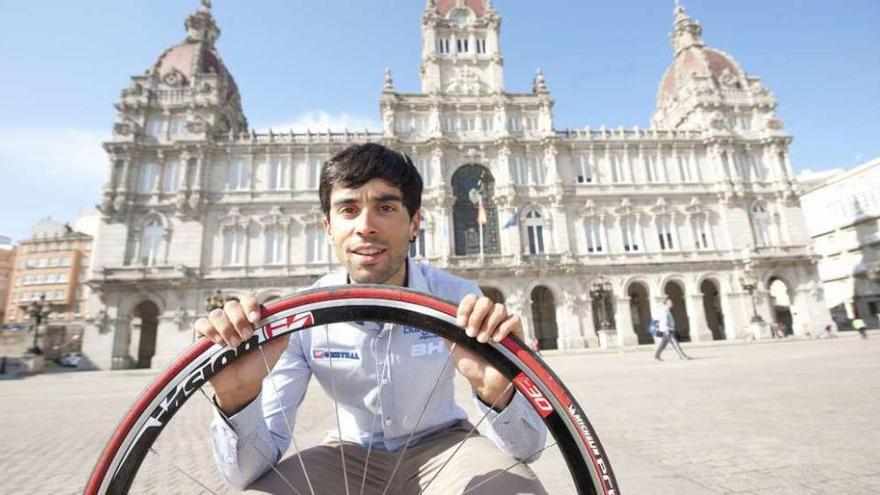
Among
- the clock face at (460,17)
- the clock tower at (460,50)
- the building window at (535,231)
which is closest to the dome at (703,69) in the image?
the clock tower at (460,50)

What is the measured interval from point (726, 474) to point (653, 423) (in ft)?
5.95

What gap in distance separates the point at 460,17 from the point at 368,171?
35203 millimetres

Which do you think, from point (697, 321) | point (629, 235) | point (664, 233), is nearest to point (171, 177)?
point (629, 235)

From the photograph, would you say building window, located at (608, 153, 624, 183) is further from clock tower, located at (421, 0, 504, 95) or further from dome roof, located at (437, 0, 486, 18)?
dome roof, located at (437, 0, 486, 18)

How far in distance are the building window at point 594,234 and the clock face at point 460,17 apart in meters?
18.6

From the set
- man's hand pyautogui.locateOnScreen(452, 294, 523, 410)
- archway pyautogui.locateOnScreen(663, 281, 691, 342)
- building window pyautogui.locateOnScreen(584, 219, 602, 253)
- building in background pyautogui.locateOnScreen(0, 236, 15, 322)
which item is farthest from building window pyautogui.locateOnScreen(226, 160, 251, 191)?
building in background pyautogui.locateOnScreen(0, 236, 15, 322)

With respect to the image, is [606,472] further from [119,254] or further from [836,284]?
[836,284]

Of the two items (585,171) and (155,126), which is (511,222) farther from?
(155,126)

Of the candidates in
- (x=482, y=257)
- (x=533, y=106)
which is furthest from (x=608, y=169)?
(x=482, y=257)

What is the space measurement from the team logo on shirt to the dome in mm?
38984

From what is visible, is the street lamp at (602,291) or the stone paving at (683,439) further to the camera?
the street lamp at (602,291)

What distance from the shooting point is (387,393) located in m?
1.69

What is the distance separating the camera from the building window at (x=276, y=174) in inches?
1073

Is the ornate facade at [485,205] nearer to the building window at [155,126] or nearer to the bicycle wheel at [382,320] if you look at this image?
the building window at [155,126]
